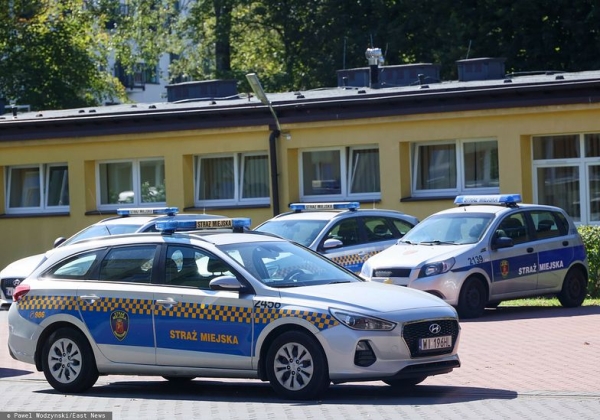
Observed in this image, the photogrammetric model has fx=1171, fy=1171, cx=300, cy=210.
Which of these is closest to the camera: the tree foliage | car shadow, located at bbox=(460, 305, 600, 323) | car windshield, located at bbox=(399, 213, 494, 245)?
car shadow, located at bbox=(460, 305, 600, 323)

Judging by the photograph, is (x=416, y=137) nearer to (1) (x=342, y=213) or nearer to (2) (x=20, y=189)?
(1) (x=342, y=213)

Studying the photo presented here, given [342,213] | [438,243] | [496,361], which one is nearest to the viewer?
[496,361]

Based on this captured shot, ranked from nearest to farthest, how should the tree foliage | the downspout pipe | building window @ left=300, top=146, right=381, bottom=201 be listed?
building window @ left=300, top=146, right=381, bottom=201
the downspout pipe
the tree foliage

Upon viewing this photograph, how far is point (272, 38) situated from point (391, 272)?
102 feet

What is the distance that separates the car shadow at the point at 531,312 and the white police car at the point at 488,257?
0.20 meters

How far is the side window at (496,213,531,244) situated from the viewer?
1805 centimetres

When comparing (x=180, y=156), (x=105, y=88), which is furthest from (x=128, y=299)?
(x=105, y=88)

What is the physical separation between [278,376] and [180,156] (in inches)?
678

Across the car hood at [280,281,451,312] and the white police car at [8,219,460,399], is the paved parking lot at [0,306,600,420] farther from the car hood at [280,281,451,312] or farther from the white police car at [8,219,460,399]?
the car hood at [280,281,451,312]

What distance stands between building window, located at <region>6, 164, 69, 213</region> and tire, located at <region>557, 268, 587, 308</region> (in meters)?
14.4

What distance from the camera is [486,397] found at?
1053cm

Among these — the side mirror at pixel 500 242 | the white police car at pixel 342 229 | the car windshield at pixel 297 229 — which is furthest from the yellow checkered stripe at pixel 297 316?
the car windshield at pixel 297 229

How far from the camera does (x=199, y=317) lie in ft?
36.2

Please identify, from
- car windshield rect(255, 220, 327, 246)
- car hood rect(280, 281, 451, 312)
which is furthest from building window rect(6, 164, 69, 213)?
car hood rect(280, 281, 451, 312)
